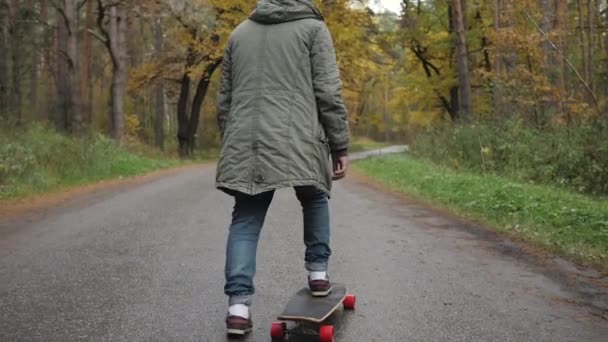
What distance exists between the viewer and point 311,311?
3.41m

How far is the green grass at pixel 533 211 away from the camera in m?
6.29

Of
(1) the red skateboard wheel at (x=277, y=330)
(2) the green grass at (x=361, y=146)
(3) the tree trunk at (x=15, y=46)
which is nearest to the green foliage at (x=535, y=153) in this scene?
(1) the red skateboard wheel at (x=277, y=330)

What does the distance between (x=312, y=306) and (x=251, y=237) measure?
0.53m

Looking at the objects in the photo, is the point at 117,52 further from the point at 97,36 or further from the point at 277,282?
the point at 277,282

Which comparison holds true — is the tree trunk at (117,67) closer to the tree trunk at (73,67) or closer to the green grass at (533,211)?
the tree trunk at (73,67)

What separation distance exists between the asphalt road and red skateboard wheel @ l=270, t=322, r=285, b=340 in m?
0.09

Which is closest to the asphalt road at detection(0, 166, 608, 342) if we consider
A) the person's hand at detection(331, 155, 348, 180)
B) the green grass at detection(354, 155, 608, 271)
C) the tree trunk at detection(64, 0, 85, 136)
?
the green grass at detection(354, 155, 608, 271)

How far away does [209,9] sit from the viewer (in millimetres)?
23031

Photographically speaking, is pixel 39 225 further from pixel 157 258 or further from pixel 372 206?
pixel 372 206

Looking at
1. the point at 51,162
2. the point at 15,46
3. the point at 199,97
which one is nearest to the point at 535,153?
the point at 51,162

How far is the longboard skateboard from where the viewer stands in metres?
3.26

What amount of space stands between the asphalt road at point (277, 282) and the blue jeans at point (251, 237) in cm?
30

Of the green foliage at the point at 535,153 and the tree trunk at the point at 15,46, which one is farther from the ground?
the tree trunk at the point at 15,46

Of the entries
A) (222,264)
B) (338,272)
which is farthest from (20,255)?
(338,272)
